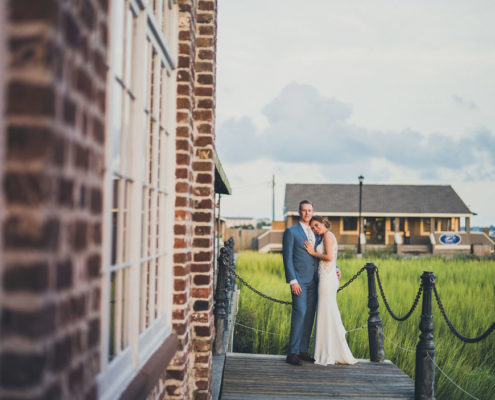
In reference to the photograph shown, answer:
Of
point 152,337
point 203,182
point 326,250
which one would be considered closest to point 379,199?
point 326,250

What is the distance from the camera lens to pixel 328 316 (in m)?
5.80

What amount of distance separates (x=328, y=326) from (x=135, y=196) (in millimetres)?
4115

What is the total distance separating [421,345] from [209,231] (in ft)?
8.70

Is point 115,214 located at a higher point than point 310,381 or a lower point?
higher

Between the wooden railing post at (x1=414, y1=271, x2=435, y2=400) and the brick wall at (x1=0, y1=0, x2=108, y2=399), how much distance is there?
4302mm

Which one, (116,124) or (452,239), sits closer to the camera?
(116,124)

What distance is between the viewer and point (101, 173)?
62.1 inches

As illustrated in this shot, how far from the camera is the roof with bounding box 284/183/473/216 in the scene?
120 ft

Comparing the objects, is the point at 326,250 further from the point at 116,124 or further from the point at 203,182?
the point at 116,124

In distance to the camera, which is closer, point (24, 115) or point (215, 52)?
point (24, 115)

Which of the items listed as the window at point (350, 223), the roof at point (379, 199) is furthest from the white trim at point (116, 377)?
the window at point (350, 223)

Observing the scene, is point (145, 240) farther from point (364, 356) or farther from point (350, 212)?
point (350, 212)

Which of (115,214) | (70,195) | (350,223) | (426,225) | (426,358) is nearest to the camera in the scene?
(70,195)

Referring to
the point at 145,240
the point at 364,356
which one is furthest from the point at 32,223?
the point at 364,356
